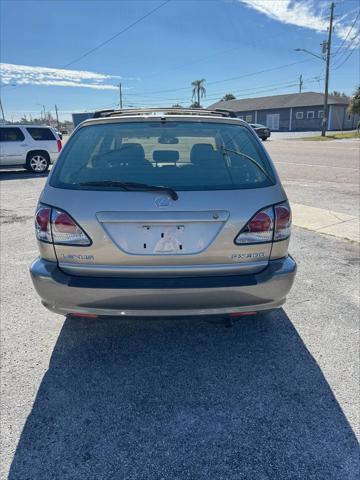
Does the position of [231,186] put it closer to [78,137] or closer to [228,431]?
[78,137]

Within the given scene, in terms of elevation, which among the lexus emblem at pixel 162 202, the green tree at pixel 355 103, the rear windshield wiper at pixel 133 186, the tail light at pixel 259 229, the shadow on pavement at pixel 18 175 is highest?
the green tree at pixel 355 103

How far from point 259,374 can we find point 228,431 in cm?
59

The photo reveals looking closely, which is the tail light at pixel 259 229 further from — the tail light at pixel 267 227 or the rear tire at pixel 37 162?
the rear tire at pixel 37 162

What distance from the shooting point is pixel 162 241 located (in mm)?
2410

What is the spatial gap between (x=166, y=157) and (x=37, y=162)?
12610mm

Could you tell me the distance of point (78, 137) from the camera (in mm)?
2941

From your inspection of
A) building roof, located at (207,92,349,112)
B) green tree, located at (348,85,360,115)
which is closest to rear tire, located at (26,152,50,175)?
green tree, located at (348,85,360,115)

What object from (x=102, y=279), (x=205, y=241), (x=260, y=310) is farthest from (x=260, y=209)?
(x=102, y=279)

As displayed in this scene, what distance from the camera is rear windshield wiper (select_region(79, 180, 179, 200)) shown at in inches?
95.2

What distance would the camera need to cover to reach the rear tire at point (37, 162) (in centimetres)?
1401

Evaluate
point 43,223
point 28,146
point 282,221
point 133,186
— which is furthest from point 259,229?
point 28,146

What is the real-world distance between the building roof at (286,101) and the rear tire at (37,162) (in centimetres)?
5238

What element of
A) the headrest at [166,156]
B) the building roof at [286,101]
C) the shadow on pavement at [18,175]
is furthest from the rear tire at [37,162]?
the building roof at [286,101]

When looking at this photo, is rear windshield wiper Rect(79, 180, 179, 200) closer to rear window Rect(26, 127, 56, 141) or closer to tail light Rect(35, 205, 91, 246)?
tail light Rect(35, 205, 91, 246)
